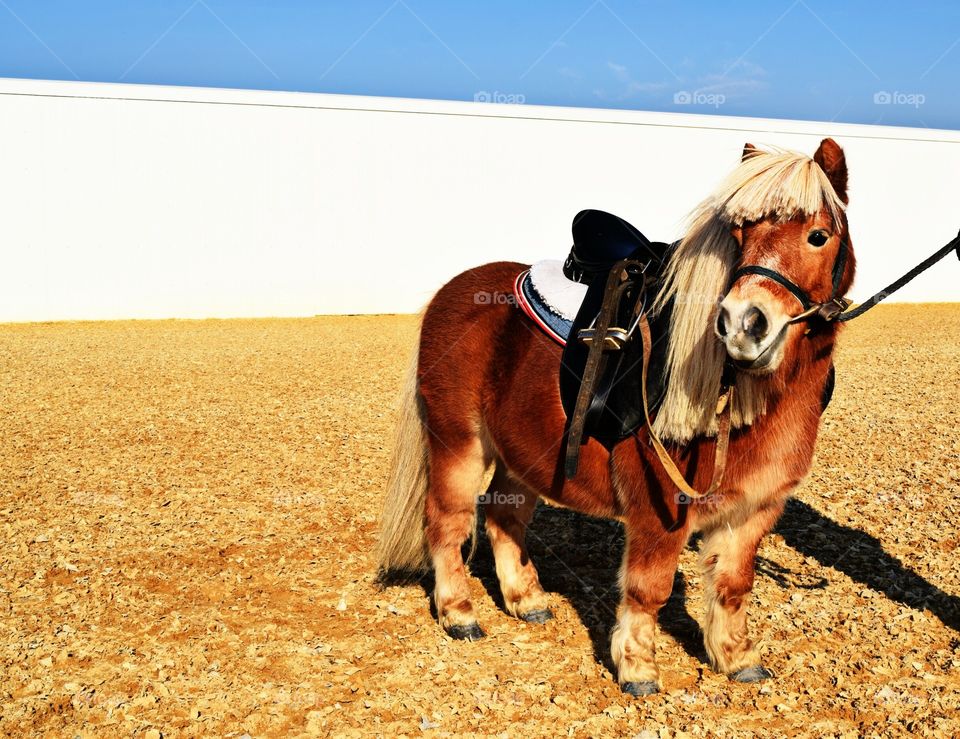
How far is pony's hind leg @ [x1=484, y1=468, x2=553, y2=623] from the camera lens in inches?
140

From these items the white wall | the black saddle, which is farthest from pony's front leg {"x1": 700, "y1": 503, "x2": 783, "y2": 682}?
the white wall

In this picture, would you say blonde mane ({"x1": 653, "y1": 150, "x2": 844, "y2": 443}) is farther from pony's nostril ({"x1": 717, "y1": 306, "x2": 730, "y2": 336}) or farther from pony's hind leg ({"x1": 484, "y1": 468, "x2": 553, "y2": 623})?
pony's hind leg ({"x1": 484, "y1": 468, "x2": 553, "y2": 623})

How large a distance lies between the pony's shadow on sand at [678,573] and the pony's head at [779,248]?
5.14ft

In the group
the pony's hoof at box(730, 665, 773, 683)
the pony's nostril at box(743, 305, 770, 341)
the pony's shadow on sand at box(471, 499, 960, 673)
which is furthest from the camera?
the pony's shadow on sand at box(471, 499, 960, 673)

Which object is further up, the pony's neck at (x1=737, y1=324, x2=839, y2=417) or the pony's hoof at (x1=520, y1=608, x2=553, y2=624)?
the pony's neck at (x1=737, y1=324, x2=839, y2=417)

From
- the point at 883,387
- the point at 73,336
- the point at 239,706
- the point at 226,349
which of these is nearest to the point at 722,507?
the point at 239,706

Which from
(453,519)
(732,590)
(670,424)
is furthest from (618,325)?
(453,519)

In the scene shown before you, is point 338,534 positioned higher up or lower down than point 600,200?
lower down

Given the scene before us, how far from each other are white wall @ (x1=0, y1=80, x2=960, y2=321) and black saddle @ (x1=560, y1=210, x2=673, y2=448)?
1284 centimetres

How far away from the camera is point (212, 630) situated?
11.0ft

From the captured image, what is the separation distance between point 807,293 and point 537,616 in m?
1.93

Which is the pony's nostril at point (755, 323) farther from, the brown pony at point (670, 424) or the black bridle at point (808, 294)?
the black bridle at point (808, 294)

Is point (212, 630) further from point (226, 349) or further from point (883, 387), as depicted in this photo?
point (226, 349)

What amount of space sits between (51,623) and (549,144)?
1434 centimetres
